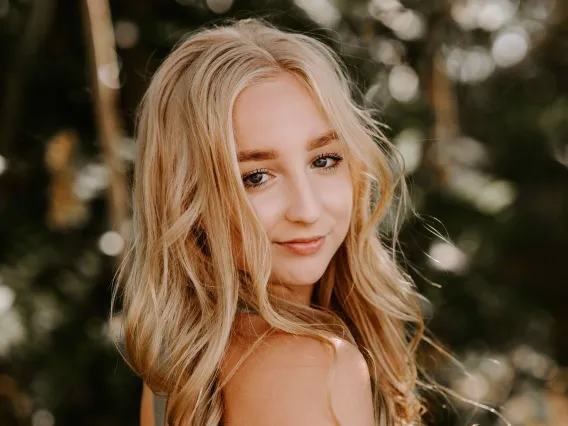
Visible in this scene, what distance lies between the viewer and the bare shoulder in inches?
46.4

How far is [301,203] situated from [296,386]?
0.32 metres

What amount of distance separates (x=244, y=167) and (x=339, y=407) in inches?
17.7

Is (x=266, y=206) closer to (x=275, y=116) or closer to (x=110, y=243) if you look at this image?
(x=275, y=116)

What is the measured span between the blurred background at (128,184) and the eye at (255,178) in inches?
32.8

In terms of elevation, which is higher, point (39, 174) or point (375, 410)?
point (39, 174)

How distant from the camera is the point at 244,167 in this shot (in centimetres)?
135

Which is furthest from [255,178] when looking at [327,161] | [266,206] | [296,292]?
[296,292]

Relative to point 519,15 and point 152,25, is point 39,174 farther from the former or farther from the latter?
point 519,15

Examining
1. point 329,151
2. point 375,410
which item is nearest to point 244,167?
point 329,151

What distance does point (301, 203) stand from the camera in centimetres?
133

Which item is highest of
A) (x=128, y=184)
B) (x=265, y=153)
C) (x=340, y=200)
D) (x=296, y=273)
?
(x=265, y=153)

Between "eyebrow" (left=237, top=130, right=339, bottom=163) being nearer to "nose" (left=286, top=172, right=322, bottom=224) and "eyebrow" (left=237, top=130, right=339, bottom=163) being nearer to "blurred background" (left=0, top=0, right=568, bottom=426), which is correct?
"nose" (left=286, top=172, right=322, bottom=224)

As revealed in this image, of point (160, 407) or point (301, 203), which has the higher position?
point (301, 203)

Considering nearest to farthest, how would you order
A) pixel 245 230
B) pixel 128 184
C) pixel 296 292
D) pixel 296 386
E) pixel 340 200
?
pixel 296 386 → pixel 245 230 → pixel 340 200 → pixel 296 292 → pixel 128 184
